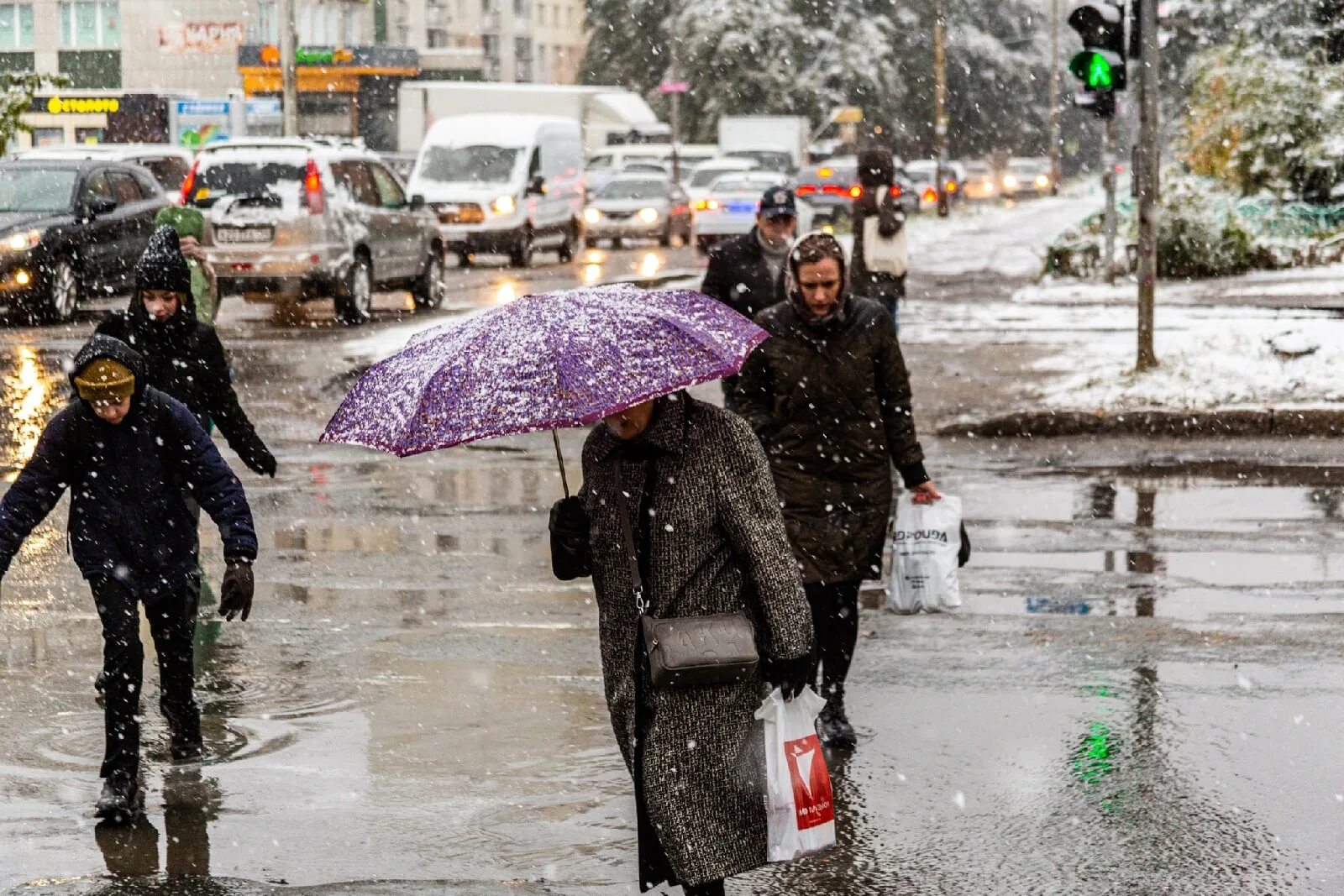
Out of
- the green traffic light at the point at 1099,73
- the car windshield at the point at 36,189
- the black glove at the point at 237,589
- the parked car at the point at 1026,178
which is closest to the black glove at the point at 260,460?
the black glove at the point at 237,589

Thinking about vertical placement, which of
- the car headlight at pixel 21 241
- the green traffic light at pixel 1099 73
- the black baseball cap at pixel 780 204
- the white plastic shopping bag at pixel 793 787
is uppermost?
the green traffic light at pixel 1099 73

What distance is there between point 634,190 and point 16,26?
36.6 metres

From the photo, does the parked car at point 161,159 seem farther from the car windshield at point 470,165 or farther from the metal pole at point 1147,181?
the metal pole at point 1147,181

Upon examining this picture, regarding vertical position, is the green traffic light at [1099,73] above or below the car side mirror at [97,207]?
above

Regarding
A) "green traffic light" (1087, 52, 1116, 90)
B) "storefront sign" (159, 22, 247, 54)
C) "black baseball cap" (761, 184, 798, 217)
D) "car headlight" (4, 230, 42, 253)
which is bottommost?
"car headlight" (4, 230, 42, 253)

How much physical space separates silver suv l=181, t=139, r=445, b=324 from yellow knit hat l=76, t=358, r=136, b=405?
14.5m

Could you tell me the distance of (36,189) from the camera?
21625 mm

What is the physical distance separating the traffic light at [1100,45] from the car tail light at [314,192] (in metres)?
8.04

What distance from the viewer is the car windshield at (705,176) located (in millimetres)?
39938

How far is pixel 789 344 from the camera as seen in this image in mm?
6512

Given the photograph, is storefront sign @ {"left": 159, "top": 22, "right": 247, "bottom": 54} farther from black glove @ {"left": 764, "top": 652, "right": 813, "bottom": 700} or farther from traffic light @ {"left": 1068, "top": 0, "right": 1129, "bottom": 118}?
black glove @ {"left": 764, "top": 652, "right": 813, "bottom": 700}

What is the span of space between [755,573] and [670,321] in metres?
0.58

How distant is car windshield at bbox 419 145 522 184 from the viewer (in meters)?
31.5

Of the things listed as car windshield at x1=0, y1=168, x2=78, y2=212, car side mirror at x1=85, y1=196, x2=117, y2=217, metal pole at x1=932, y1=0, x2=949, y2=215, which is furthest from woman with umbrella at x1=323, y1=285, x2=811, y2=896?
metal pole at x1=932, y1=0, x2=949, y2=215
